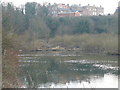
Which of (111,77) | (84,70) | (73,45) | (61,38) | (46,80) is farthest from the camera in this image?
(73,45)

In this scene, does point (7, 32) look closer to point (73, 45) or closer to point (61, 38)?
point (61, 38)

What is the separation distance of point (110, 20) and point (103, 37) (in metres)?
1.50

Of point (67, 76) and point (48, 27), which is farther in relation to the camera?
point (48, 27)

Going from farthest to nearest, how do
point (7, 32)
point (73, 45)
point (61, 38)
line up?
point (73, 45), point (61, 38), point (7, 32)

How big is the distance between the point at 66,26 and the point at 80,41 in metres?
1.97

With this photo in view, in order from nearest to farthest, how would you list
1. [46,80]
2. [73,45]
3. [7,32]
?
[7,32]
[46,80]
[73,45]

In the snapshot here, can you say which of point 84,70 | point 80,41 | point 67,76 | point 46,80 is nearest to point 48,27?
point 80,41

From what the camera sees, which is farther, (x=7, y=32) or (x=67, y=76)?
(x=67, y=76)

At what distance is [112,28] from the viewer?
2255cm

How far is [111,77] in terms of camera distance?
37.0ft

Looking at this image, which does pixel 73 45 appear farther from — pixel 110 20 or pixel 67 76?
pixel 67 76

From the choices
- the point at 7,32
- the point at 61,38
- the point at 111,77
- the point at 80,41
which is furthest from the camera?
the point at 80,41

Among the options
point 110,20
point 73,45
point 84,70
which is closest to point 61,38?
point 73,45

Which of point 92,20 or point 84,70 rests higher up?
point 92,20
